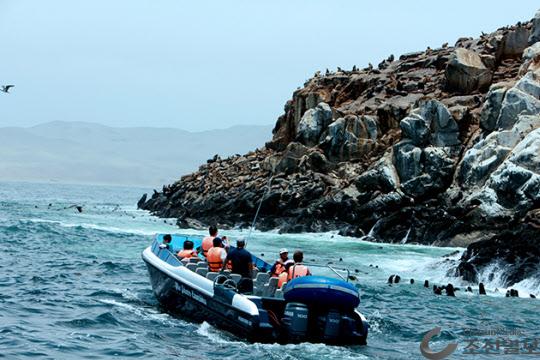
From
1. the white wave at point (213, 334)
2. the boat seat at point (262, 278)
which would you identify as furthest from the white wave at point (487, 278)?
the white wave at point (213, 334)

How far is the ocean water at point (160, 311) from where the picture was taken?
17.9 metres

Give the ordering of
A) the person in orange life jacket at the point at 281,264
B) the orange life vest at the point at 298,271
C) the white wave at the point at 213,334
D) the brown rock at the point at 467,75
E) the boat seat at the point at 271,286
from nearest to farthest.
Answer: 1. the white wave at the point at 213,334
2. the orange life vest at the point at 298,271
3. the boat seat at the point at 271,286
4. the person in orange life jacket at the point at 281,264
5. the brown rock at the point at 467,75

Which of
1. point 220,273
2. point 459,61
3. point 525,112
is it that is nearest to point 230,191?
point 459,61

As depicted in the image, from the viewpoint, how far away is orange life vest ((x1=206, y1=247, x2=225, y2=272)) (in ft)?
70.5

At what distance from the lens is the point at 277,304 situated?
63.4ft

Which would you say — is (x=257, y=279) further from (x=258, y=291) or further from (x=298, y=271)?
(x=298, y=271)

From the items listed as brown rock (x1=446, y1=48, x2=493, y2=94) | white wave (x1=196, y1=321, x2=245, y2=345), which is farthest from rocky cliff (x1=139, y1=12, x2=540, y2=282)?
white wave (x1=196, y1=321, x2=245, y2=345)

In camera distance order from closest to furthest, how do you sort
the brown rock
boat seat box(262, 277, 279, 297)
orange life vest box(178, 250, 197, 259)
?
boat seat box(262, 277, 279, 297)
orange life vest box(178, 250, 197, 259)
the brown rock

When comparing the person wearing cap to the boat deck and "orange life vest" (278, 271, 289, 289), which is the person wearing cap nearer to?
the boat deck

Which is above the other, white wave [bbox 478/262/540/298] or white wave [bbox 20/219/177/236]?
white wave [bbox 478/262/540/298]

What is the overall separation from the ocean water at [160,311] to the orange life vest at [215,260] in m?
1.61

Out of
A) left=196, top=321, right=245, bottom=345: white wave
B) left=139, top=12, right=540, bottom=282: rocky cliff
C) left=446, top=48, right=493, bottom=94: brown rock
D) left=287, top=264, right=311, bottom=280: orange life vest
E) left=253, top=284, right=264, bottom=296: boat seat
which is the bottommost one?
left=196, top=321, right=245, bottom=345: white wave

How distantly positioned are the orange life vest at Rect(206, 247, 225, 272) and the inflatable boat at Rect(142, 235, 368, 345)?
0.31m

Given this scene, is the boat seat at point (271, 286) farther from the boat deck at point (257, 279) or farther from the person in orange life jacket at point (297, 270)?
the person in orange life jacket at point (297, 270)
